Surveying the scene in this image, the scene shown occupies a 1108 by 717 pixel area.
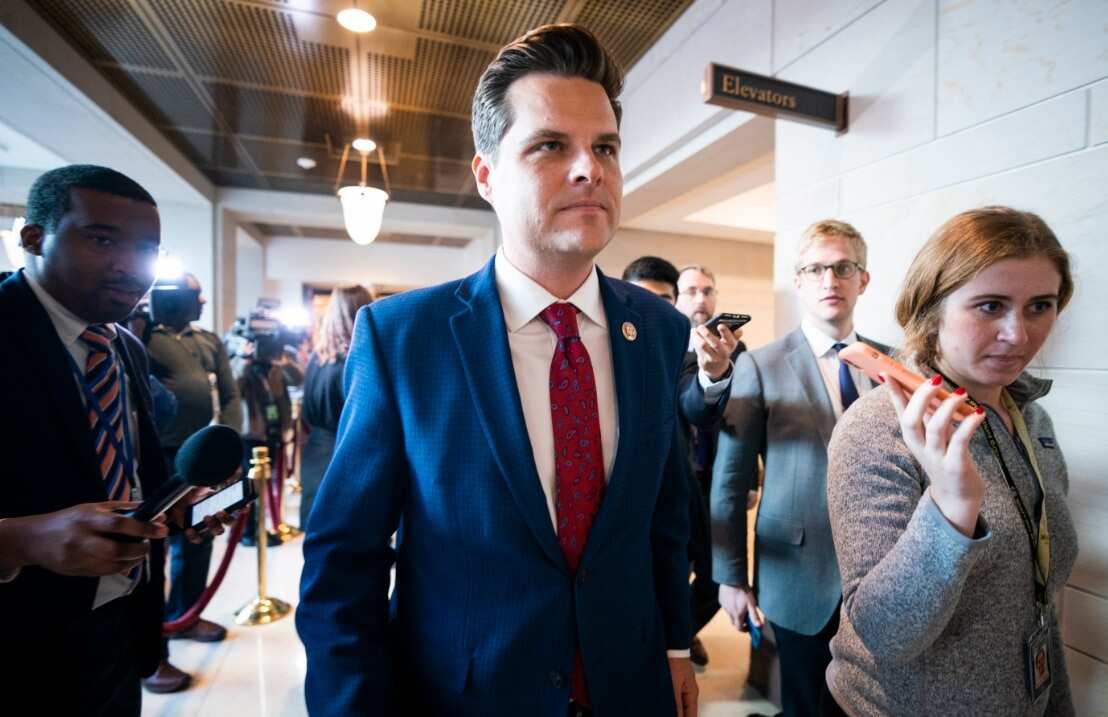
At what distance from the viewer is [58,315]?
1.30 meters

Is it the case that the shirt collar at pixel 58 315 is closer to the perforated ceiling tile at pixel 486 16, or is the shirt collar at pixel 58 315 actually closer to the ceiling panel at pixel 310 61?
the ceiling panel at pixel 310 61

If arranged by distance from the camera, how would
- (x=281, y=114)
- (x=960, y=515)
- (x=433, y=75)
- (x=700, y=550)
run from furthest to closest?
(x=281, y=114) < (x=433, y=75) < (x=700, y=550) < (x=960, y=515)

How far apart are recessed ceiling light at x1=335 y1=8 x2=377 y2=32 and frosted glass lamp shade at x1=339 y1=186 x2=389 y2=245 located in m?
1.15

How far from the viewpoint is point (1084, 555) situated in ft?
5.48

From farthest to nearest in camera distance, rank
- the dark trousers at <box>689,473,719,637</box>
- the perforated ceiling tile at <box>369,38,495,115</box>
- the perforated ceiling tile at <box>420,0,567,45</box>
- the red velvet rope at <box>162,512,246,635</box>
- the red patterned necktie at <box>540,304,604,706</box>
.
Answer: the perforated ceiling tile at <box>369,38,495,115</box>, the perforated ceiling tile at <box>420,0,567,45</box>, the red velvet rope at <box>162,512,246,635</box>, the dark trousers at <box>689,473,719,637</box>, the red patterned necktie at <box>540,304,604,706</box>

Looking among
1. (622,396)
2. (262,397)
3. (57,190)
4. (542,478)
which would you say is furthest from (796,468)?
(262,397)

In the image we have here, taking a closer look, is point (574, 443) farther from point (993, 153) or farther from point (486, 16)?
point (486, 16)

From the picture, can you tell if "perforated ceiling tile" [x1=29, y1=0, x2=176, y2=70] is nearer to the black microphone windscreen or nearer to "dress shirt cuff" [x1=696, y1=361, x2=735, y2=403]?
the black microphone windscreen

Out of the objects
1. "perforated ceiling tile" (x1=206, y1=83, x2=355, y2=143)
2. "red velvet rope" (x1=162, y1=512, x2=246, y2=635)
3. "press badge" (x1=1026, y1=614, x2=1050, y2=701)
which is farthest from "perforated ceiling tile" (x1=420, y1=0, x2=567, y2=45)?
"press badge" (x1=1026, y1=614, x2=1050, y2=701)

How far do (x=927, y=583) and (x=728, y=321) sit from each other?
3.15ft

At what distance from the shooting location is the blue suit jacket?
944mm

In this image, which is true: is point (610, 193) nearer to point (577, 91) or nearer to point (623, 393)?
point (577, 91)

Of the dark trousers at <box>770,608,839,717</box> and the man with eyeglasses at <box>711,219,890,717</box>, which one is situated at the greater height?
the man with eyeglasses at <box>711,219,890,717</box>

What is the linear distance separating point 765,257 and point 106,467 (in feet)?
27.8
